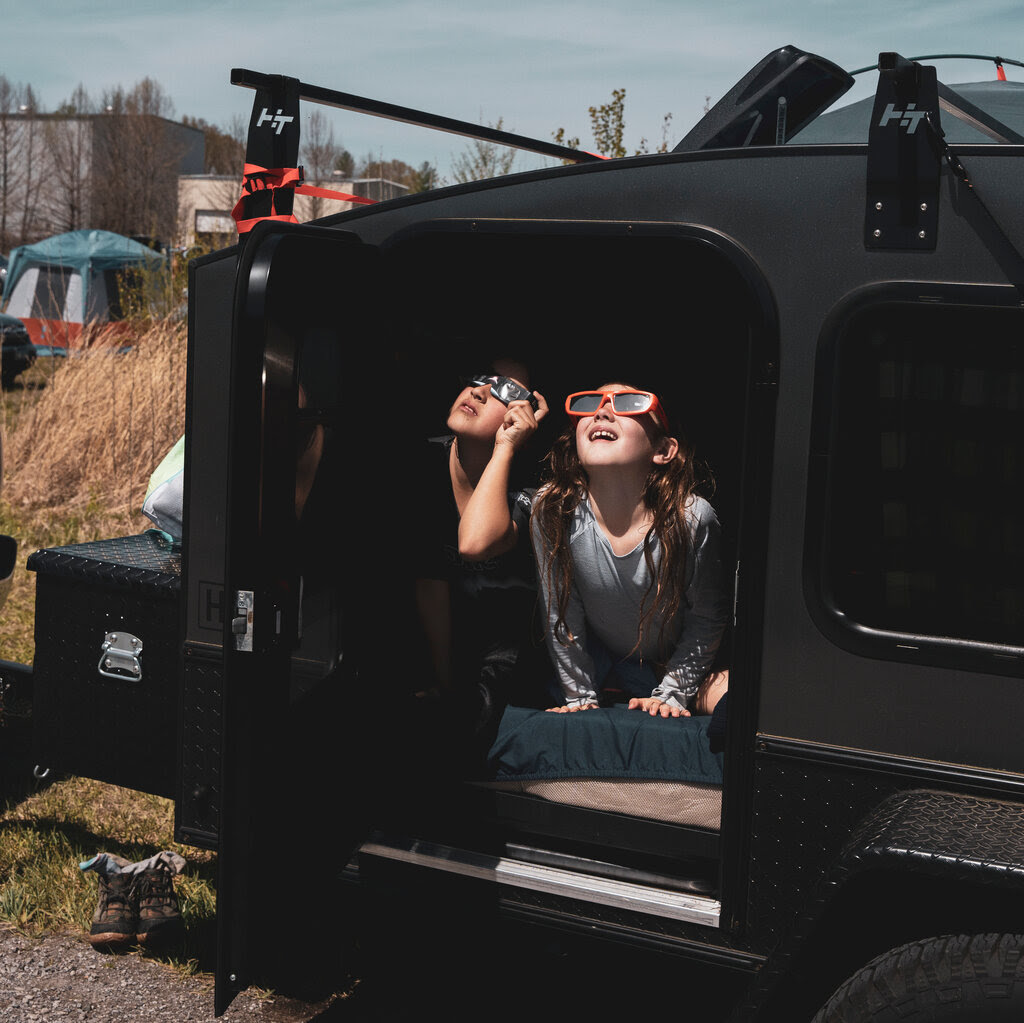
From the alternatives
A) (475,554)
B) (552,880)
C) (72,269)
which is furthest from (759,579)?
(72,269)

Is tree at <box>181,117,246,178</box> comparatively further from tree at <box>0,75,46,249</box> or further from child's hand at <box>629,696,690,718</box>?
child's hand at <box>629,696,690,718</box>

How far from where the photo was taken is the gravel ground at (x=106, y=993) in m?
3.02

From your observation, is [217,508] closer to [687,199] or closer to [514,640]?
[514,640]

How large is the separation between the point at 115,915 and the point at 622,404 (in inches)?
78.8

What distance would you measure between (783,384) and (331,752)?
4.26 feet

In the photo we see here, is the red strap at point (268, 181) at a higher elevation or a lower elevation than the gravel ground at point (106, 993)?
higher

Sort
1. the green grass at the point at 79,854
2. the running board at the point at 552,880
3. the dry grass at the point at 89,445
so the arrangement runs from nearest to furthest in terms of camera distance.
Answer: the running board at the point at 552,880 < the green grass at the point at 79,854 < the dry grass at the point at 89,445

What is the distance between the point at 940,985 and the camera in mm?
1994

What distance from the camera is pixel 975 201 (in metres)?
2.07

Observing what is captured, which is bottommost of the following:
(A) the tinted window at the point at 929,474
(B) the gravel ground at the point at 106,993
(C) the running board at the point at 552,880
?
(B) the gravel ground at the point at 106,993

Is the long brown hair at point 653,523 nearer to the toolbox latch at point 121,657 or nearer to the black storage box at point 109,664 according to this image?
the black storage box at point 109,664

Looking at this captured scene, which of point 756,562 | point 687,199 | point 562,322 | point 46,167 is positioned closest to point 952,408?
point 756,562

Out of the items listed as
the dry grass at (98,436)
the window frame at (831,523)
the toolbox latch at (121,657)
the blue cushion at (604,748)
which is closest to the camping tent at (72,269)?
the dry grass at (98,436)

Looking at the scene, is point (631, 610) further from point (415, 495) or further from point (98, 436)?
point (98, 436)
